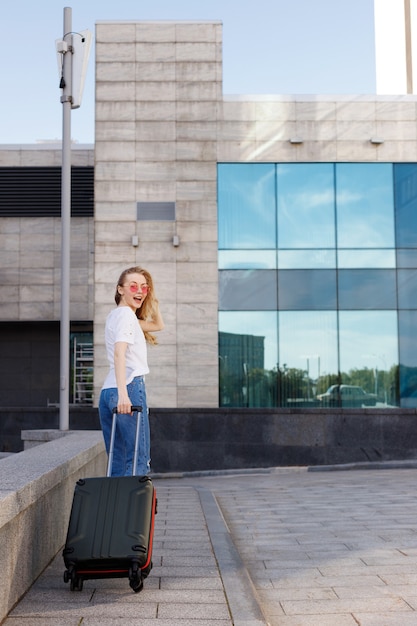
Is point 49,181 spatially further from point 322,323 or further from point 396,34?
point 396,34

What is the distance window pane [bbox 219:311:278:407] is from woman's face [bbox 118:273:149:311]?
13109 mm

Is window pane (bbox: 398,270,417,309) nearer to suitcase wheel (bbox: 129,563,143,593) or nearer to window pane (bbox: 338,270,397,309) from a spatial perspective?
window pane (bbox: 338,270,397,309)

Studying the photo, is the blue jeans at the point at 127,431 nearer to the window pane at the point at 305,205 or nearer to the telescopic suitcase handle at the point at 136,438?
the telescopic suitcase handle at the point at 136,438

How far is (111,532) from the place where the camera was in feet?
16.3

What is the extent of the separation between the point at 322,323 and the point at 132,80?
7.19 m

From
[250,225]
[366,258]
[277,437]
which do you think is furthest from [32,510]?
[366,258]

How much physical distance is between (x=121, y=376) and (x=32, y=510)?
1.10m

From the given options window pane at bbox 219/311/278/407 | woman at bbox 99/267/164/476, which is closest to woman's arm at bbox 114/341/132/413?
woman at bbox 99/267/164/476

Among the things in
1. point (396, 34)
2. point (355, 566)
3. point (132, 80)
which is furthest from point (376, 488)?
point (396, 34)

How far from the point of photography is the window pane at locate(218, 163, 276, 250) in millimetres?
19797

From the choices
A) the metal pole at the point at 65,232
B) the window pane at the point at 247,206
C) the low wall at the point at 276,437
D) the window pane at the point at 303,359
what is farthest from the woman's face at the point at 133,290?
the window pane at the point at 247,206

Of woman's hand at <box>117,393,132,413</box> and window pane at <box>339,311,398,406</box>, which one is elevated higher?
window pane at <box>339,311,398,406</box>

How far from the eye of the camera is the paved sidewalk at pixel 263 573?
4.64 m

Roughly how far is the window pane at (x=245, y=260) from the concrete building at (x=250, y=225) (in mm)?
31
